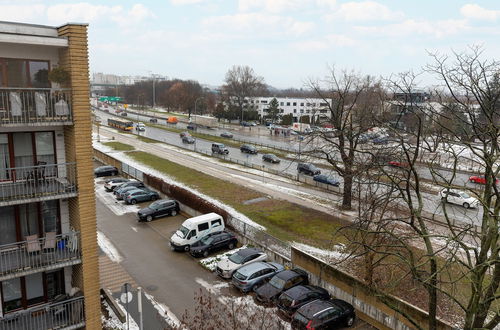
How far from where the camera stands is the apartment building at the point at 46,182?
10680 mm

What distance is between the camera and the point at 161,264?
2098 centimetres

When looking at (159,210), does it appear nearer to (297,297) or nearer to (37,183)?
(297,297)

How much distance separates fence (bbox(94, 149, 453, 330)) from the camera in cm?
1484

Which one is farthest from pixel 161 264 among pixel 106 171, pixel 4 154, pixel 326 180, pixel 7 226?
pixel 106 171

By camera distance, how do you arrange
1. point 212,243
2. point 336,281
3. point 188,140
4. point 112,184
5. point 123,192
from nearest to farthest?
point 336,281 < point 212,243 < point 123,192 < point 112,184 < point 188,140

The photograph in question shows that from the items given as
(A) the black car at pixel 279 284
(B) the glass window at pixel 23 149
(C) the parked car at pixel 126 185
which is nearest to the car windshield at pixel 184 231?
(A) the black car at pixel 279 284

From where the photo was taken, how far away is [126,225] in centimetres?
2647

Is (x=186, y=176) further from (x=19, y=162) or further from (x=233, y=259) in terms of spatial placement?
(x=19, y=162)

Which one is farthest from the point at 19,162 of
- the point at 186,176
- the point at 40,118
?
the point at 186,176

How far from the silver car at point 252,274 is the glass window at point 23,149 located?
10106mm

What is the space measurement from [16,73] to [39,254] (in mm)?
5005

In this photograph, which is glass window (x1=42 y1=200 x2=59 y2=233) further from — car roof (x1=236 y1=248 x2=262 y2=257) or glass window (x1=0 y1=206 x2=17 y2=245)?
car roof (x1=236 y1=248 x2=262 y2=257)

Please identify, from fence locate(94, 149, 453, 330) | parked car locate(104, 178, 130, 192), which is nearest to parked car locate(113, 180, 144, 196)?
parked car locate(104, 178, 130, 192)

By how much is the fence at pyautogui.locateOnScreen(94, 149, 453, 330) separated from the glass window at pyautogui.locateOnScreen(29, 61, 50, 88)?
1250 cm
